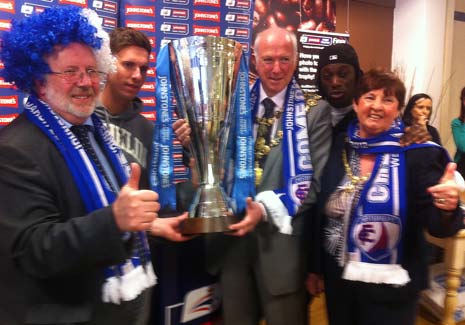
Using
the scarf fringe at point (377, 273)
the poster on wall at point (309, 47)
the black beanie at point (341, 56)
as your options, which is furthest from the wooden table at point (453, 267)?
the poster on wall at point (309, 47)

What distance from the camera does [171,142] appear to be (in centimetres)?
130

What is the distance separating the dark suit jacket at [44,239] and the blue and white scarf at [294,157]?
62 cm

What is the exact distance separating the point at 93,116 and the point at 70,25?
260 millimetres

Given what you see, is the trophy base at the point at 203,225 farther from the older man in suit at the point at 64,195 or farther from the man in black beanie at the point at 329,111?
the man in black beanie at the point at 329,111

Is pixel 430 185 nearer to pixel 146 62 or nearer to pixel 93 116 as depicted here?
pixel 93 116

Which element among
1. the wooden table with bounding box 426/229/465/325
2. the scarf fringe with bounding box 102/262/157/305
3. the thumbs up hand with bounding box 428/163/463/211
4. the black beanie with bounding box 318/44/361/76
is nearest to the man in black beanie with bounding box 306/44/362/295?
the black beanie with bounding box 318/44/361/76

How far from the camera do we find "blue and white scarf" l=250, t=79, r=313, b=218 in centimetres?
137

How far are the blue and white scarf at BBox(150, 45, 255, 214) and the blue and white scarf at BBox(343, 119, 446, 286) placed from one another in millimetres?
371

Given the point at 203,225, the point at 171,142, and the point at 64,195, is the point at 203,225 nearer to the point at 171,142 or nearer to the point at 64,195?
the point at 171,142

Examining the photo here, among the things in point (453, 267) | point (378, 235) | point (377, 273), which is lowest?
point (453, 267)

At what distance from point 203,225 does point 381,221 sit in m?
0.57

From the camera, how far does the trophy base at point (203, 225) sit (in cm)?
123

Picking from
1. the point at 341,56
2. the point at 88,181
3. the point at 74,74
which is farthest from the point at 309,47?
the point at 88,181

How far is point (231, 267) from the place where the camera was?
1.45 meters
